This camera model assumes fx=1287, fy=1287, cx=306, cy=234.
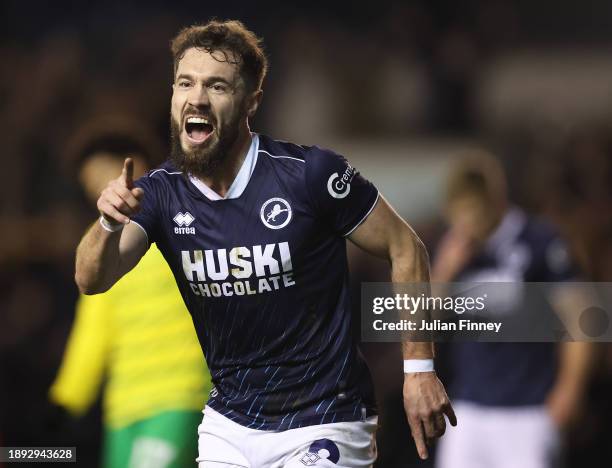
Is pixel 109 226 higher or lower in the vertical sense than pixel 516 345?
higher

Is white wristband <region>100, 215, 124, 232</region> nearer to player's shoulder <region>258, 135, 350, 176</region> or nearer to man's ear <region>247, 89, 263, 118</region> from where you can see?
player's shoulder <region>258, 135, 350, 176</region>

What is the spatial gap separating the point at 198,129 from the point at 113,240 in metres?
0.57

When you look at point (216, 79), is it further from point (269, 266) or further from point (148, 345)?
point (148, 345)

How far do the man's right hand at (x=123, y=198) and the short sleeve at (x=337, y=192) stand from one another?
68 cm

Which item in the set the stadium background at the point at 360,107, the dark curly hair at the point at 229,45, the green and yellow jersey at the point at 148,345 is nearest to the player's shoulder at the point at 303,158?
the dark curly hair at the point at 229,45

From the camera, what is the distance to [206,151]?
4.66m

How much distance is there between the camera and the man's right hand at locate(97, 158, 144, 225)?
4.24 metres

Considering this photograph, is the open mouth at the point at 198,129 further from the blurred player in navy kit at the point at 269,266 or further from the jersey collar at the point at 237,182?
the jersey collar at the point at 237,182

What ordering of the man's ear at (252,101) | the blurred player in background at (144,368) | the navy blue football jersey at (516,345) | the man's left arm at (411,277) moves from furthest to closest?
1. the navy blue football jersey at (516,345)
2. the blurred player in background at (144,368)
3. the man's ear at (252,101)
4. the man's left arm at (411,277)

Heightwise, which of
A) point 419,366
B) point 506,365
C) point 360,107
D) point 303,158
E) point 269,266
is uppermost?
point 360,107

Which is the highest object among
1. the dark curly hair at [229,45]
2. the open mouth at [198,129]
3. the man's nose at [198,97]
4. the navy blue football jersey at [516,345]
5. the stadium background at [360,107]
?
the stadium background at [360,107]

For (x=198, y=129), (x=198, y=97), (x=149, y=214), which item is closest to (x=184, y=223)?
(x=149, y=214)

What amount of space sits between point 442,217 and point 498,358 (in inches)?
96.7

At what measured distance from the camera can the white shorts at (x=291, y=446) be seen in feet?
14.8
